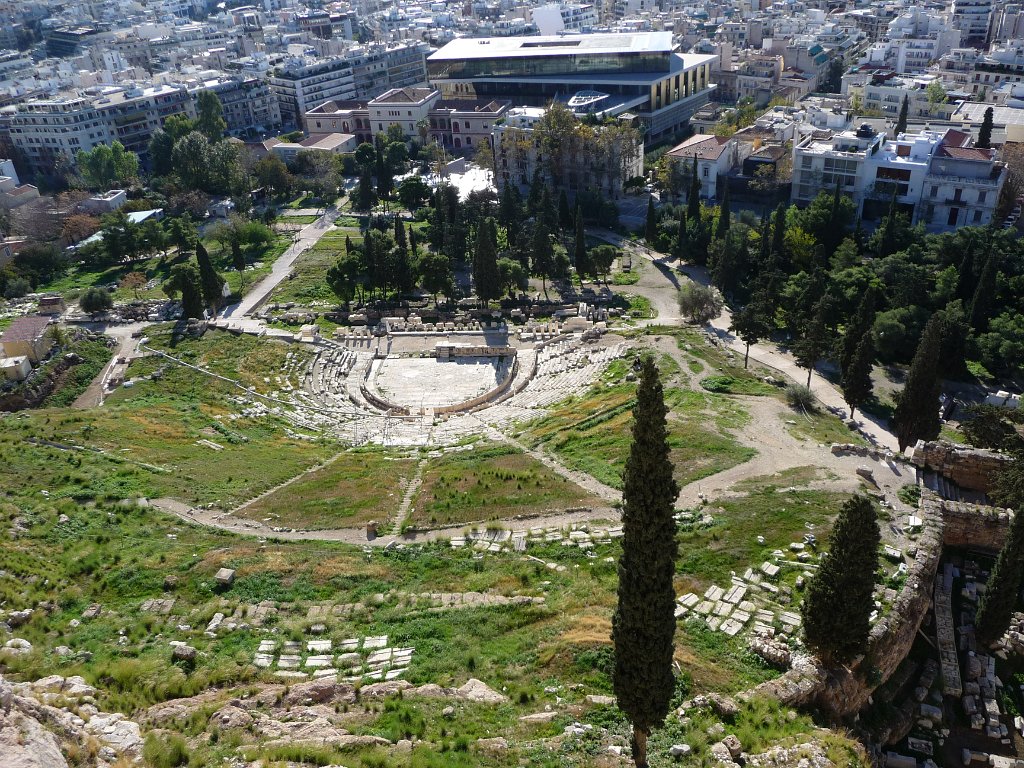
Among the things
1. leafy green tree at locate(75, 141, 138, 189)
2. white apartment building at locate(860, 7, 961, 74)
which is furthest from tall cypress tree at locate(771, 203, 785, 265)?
white apartment building at locate(860, 7, 961, 74)

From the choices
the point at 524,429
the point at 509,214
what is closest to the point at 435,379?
the point at 524,429

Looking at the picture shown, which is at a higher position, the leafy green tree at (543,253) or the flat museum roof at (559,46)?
the flat museum roof at (559,46)

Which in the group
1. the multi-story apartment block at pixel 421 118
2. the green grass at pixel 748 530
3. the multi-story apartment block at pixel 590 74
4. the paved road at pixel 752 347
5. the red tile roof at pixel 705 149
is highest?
the multi-story apartment block at pixel 590 74

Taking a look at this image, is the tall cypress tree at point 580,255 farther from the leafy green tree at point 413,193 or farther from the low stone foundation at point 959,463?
the low stone foundation at point 959,463

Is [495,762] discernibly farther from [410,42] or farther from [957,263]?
[410,42]

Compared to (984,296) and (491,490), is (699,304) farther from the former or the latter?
(491,490)

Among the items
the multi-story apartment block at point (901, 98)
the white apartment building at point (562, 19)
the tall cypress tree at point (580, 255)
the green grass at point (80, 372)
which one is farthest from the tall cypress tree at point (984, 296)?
the white apartment building at point (562, 19)
